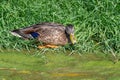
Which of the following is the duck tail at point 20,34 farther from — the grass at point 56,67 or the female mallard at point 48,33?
the grass at point 56,67

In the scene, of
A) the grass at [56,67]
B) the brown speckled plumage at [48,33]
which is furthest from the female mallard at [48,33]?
the grass at [56,67]

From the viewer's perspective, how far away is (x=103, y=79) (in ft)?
21.1

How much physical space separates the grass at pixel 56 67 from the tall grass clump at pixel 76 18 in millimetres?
327

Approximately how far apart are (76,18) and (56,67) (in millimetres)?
1995

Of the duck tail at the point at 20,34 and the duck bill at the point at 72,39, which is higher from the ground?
the duck tail at the point at 20,34

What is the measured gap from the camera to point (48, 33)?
27.5 ft

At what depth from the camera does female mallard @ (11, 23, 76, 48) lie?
8227mm

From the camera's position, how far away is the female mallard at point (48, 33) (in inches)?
324

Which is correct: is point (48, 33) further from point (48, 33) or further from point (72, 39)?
point (72, 39)

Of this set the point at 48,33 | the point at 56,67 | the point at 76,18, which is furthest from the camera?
the point at 76,18

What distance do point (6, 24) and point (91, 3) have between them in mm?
1741

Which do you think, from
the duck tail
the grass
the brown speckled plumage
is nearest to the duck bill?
the brown speckled plumage

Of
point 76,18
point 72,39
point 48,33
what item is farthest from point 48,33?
point 76,18

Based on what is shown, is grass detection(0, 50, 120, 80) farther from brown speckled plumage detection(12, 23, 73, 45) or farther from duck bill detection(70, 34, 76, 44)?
brown speckled plumage detection(12, 23, 73, 45)
